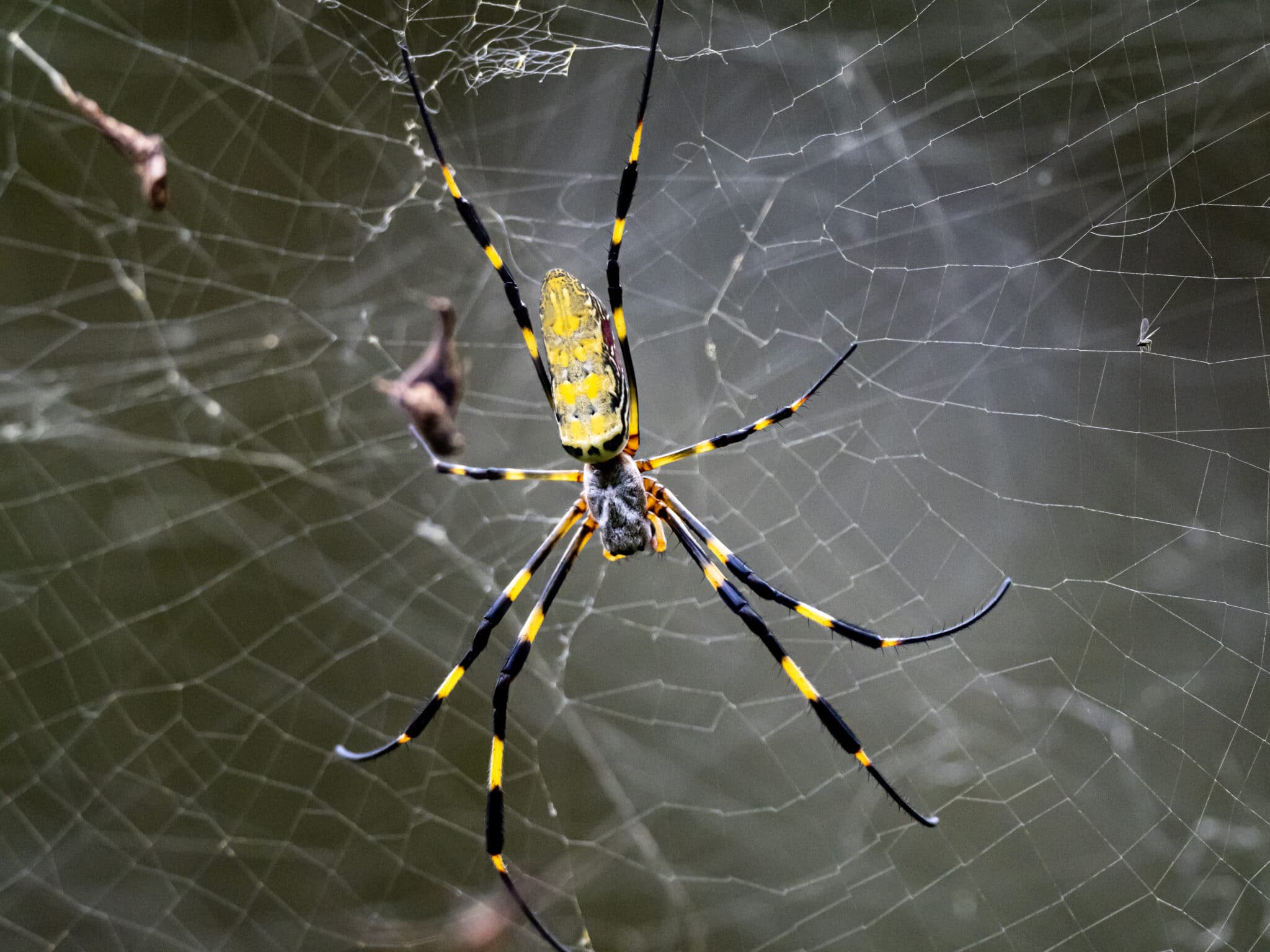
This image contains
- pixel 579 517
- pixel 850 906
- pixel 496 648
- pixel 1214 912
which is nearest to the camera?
pixel 579 517

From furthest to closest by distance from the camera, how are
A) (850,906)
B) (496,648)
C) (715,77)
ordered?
(496,648), (850,906), (715,77)

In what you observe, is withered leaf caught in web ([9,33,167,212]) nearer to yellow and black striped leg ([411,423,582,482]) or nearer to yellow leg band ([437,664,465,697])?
yellow and black striped leg ([411,423,582,482])

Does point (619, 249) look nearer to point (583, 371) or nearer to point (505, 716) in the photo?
point (583, 371)

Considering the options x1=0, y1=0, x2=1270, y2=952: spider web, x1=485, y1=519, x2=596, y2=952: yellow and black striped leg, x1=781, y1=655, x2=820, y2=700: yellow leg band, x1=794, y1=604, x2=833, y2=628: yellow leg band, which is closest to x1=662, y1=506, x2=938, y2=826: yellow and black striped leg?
x1=781, y1=655, x2=820, y2=700: yellow leg band

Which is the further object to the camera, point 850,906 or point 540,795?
point 540,795

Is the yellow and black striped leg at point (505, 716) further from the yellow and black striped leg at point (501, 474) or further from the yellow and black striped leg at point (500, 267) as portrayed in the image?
the yellow and black striped leg at point (500, 267)

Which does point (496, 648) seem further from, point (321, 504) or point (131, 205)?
point (131, 205)

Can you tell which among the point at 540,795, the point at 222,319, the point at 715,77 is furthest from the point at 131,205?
the point at 540,795

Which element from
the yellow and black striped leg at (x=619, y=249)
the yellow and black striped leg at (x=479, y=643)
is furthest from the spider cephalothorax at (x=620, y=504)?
the yellow and black striped leg at (x=619, y=249)
